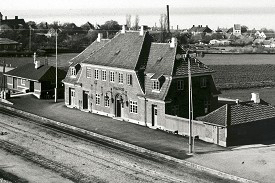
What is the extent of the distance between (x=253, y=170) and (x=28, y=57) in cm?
11590

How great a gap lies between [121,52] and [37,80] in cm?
2029

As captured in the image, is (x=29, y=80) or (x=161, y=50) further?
(x=29, y=80)

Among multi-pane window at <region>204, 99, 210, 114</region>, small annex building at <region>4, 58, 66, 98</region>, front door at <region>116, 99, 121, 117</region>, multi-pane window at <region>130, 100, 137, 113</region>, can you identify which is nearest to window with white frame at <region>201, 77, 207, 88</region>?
multi-pane window at <region>204, 99, 210, 114</region>

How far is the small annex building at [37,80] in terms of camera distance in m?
72.0

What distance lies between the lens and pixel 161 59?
52250 millimetres

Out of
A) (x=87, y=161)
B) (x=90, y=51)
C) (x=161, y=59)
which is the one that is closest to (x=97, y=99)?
(x=90, y=51)

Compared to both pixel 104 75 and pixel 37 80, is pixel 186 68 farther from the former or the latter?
pixel 37 80

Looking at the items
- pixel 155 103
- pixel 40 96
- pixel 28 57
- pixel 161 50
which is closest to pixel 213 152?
pixel 155 103

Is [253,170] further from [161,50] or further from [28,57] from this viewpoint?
[28,57]

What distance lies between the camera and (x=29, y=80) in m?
74.2

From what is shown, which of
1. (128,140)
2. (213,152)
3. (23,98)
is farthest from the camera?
(23,98)

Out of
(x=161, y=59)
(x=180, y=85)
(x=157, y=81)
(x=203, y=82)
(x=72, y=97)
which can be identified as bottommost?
(x=72, y=97)

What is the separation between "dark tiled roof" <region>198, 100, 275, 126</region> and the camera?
42562 mm

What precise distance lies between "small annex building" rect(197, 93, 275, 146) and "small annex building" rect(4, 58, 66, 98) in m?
33.3
